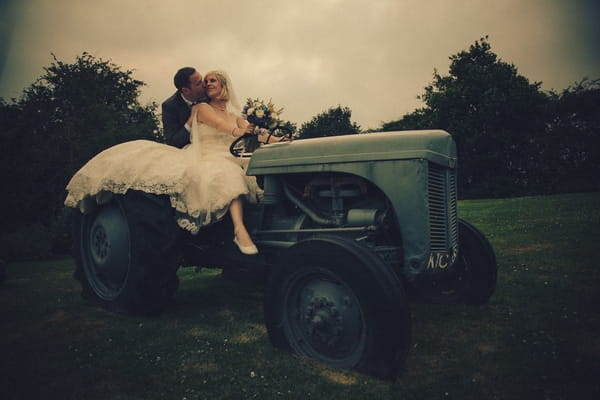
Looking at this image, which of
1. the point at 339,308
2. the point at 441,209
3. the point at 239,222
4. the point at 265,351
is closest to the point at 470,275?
the point at 441,209

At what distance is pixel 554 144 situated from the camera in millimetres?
25172

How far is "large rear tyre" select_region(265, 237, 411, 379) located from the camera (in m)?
2.38

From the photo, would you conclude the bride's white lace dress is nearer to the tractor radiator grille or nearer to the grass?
the grass

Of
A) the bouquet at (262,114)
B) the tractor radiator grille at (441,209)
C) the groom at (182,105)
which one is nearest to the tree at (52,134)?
the groom at (182,105)

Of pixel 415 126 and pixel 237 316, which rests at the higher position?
pixel 415 126

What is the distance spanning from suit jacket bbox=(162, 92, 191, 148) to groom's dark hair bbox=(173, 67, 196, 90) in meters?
0.13

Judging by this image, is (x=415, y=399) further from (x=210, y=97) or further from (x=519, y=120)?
(x=519, y=120)

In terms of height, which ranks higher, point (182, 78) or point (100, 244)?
point (182, 78)

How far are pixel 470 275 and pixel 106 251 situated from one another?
3787 millimetres

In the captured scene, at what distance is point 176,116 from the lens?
14.4 ft

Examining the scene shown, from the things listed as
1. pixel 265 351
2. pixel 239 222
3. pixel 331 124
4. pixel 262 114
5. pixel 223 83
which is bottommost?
pixel 265 351

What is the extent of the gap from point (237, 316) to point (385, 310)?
200cm

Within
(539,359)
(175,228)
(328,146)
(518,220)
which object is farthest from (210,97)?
(518,220)

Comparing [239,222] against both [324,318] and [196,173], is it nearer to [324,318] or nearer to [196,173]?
[196,173]
